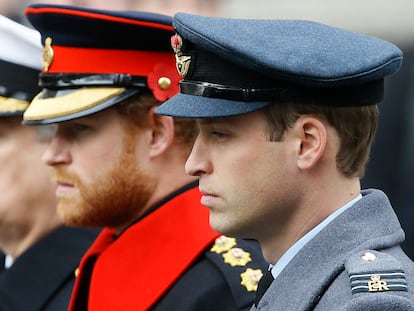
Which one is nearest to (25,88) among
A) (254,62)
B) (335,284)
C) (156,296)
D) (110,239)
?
(110,239)

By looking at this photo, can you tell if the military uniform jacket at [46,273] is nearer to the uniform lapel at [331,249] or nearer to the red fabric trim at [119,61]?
the red fabric trim at [119,61]

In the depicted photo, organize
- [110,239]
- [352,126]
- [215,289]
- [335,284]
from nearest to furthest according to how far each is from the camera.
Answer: [335,284], [352,126], [215,289], [110,239]

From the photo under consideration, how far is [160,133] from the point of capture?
13.2 ft

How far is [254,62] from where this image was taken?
3045 millimetres

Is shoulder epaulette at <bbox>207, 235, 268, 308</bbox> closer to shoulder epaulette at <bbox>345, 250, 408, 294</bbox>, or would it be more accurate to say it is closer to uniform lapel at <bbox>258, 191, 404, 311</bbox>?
uniform lapel at <bbox>258, 191, 404, 311</bbox>

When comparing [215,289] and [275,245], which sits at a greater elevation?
[275,245]

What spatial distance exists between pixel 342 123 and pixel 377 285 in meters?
0.47

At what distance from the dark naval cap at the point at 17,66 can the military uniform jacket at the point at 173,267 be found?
854mm

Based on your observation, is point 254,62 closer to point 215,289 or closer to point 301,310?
point 301,310

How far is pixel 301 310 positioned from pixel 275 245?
279 mm

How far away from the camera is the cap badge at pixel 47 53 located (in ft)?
13.7

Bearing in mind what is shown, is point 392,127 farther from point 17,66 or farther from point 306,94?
point 306,94

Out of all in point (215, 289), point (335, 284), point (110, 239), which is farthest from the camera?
point (110, 239)

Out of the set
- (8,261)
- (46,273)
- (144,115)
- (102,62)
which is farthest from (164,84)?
(8,261)
